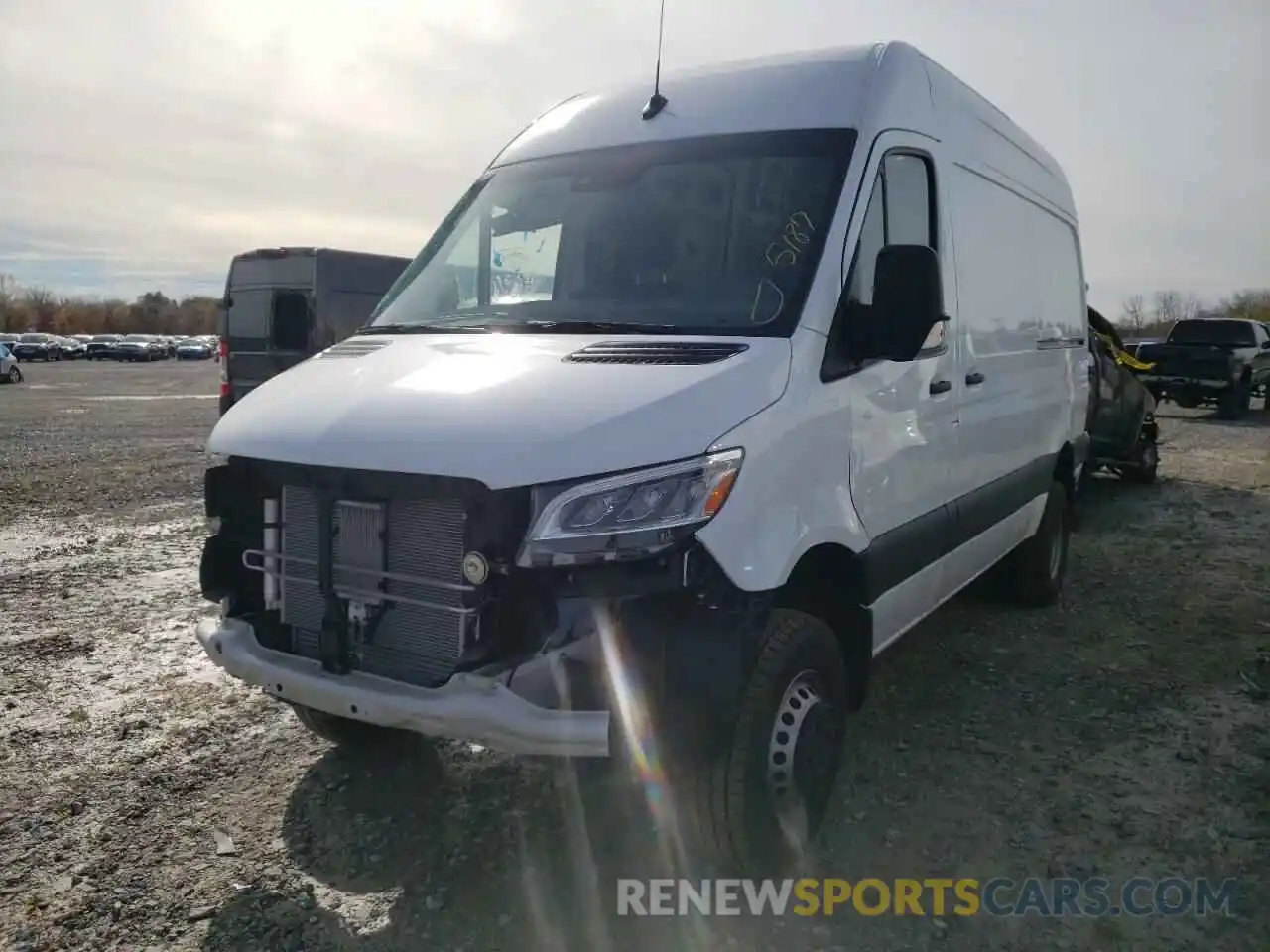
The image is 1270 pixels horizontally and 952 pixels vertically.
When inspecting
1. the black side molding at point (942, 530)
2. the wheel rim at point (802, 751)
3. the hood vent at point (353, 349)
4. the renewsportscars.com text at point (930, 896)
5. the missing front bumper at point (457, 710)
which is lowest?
the renewsportscars.com text at point (930, 896)

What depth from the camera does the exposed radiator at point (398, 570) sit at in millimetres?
2838

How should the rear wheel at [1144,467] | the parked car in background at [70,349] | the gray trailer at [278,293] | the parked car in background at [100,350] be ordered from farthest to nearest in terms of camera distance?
the parked car in background at [100,350] < the parked car in background at [70,349] < the gray trailer at [278,293] < the rear wheel at [1144,467]

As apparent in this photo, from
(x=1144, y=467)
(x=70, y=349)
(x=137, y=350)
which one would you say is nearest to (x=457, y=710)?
(x=1144, y=467)

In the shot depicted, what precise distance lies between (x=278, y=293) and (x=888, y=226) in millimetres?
9223

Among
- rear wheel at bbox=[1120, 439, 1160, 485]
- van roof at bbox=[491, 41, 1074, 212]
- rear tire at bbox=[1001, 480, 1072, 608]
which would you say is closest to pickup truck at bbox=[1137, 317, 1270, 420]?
rear wheel at bbox=[1120, 439, 1160, 485]

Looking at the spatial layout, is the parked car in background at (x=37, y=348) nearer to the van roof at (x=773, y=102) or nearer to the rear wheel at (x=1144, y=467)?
the rear wheel at (x=1144, y=467)

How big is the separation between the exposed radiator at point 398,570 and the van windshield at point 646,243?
98 cm

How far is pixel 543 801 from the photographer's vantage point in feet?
12.5

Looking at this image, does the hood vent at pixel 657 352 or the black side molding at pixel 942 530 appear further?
the black side molding at pixel 942 530

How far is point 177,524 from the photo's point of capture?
886cm

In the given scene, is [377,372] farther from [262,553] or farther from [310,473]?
[262,553]

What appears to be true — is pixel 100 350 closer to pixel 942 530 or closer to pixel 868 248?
pixel 942 530

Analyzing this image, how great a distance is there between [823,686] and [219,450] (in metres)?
2.11

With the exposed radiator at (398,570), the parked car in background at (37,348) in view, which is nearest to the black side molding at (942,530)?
the exposed radiator at (398,570)
